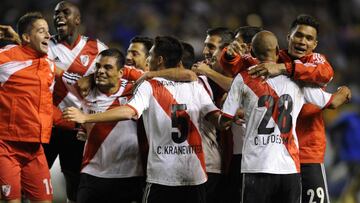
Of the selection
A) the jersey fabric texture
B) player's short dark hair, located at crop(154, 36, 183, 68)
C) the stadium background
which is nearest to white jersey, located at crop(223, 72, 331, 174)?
player's short dark hair, located at crop(154, 36, 183, 68)

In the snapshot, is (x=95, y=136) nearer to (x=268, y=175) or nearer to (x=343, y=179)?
(x=268, y=175)

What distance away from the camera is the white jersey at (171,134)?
8000mm

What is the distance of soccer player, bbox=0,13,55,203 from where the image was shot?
8383 mm

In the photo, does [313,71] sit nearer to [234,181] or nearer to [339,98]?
[339,98]

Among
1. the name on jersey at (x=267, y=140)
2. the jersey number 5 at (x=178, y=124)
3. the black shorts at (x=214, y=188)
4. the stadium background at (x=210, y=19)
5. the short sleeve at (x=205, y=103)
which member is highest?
the stadium background at (x=210, y=19)

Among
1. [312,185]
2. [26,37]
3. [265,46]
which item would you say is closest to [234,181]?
[312,185]

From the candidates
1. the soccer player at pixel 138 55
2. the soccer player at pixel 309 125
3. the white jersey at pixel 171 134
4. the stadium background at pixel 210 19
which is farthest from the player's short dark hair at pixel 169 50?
the stadium background at pixel 210 19

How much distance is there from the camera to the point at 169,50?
8211 millimetres

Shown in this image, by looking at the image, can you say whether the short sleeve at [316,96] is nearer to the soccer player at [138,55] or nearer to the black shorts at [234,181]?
the black shorts at [234,181]

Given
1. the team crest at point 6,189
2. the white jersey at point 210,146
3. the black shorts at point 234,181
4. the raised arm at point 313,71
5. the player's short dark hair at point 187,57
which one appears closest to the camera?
the raised arm at point 313,71

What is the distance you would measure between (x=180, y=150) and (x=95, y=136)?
1140 millimetres

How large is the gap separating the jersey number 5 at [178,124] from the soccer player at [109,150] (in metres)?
0.88

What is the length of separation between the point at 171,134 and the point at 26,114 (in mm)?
1470

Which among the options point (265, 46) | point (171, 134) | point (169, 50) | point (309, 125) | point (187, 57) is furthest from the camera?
point (187, 57)
